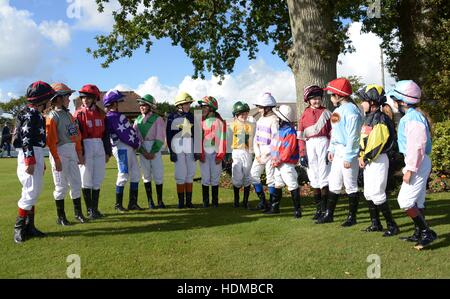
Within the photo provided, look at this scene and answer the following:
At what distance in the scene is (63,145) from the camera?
6.56 metres

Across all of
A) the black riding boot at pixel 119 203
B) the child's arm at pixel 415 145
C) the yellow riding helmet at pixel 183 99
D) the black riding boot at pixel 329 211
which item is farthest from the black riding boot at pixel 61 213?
the child's arm at pixel 415 145

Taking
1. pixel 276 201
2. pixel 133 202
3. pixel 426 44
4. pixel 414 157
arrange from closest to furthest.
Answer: pixel 414 157, pixel 276 201, pixel 133 202, pixel 426 44

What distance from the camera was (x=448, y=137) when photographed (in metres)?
10.9

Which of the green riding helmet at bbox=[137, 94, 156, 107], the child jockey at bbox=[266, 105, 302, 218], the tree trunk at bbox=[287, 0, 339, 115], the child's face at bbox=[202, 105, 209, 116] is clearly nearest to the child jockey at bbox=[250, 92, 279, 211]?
the child jockey at bbox=[266, 105, 302, 218]

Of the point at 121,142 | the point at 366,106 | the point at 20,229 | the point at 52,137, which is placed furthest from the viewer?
the point at 121,142

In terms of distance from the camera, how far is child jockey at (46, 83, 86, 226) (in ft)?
20.9

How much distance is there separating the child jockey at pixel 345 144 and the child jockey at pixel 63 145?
4.08 meters

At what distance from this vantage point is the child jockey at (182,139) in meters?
8.27

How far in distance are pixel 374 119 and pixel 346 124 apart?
1.54 feet

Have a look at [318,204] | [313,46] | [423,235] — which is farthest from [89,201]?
[313,46]

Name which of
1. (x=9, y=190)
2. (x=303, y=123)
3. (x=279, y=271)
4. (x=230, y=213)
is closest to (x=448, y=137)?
(x=303, y=123)

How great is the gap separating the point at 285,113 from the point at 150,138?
8.88ft

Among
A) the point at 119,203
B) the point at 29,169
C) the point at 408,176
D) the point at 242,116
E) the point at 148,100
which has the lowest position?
the point at 119,203

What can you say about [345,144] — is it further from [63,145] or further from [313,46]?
[313,46]
